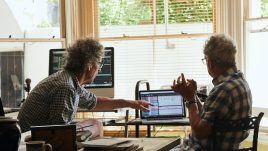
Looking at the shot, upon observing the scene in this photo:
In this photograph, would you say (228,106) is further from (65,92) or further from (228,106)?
(65,92)

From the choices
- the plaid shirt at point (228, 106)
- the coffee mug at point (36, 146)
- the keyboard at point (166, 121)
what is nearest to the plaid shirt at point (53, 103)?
the coffee mug at point (36, 146)

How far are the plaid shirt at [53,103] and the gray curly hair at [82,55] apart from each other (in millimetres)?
83

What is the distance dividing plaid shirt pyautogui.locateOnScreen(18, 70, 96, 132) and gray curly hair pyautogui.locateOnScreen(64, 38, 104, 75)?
83mm

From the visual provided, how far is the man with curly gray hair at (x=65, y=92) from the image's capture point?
7.05 feet

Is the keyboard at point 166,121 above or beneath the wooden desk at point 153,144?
beneath

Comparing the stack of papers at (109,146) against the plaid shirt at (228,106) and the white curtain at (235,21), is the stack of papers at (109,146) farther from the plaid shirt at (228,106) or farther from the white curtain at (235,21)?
the white curtain at (235,21)

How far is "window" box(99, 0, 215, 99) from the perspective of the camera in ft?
13.6

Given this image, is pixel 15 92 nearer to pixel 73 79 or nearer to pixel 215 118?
pixel 73 79

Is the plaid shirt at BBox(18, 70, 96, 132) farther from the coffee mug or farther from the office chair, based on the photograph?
the office chair

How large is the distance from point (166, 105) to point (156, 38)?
1.03m

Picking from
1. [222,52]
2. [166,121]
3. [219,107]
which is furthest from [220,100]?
[166,121]

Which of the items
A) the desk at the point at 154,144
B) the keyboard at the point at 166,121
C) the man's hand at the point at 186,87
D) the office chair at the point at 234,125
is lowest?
the keyboard at the point at 166,121

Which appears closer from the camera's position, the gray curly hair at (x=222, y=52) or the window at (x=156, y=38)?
the gray curly hair at (x=222, y=52)

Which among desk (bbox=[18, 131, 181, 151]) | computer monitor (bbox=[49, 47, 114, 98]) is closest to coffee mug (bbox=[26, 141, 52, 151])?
desk (bbox=[18, 131, 181, 151])
